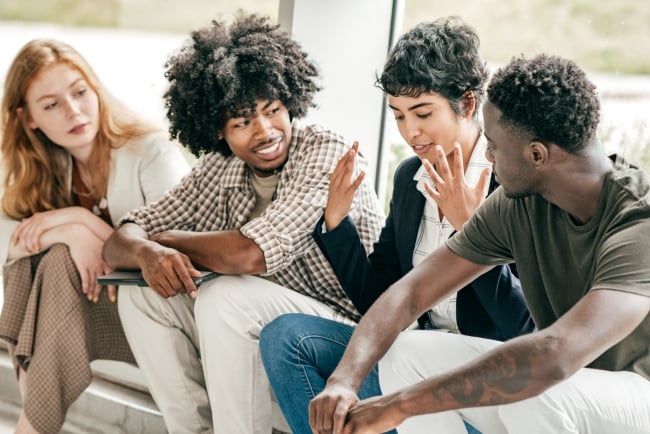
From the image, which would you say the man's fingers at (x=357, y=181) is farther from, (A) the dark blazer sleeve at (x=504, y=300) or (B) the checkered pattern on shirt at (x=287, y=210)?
(A) the dark blazer sleeve at (x=504, y=300)

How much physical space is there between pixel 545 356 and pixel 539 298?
367 mm

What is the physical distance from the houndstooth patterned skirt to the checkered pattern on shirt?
25cm

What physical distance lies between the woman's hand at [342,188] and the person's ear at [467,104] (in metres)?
0.26

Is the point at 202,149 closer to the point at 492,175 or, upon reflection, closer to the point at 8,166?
the point at 8,166

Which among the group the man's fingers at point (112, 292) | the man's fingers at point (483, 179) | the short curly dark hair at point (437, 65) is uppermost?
the short curly dark hair at point (437, 65)

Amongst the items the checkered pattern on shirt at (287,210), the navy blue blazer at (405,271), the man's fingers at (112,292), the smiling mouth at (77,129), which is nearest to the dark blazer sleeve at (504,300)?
the navy blue blazer at (405,271)

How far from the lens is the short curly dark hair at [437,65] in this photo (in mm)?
2131

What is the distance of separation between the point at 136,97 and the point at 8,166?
0.74 metres

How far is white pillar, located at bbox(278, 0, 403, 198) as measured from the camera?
295 cm

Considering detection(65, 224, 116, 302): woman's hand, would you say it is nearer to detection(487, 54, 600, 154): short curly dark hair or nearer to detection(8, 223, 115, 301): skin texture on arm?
detection(8, 223, 115, 301): skin texture on arm

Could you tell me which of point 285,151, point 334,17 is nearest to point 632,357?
point 285,151

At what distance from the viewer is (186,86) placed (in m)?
2.55

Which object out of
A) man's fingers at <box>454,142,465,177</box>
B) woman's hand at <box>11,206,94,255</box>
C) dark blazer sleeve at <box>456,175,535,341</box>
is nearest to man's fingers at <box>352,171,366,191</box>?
man's fingers at <box>454,142,465,177</box>

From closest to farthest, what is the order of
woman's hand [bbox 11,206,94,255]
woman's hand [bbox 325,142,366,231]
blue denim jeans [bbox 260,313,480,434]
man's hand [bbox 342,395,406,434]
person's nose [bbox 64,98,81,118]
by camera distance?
man's hand [bbox 342,395,406,434] < blue denim jeans [bbox 260,313,480,434] < woman's hand [bbox 325,142,366,231] < woman's hand [bbox 11,206,94,255] < person's nose [bbox 64,98,81,118]
